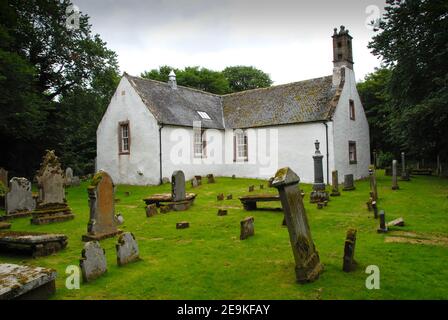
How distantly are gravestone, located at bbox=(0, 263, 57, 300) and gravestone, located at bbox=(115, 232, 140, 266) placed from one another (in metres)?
1.69

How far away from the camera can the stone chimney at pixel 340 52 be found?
25984 mm

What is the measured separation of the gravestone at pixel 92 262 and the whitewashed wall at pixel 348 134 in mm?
19744

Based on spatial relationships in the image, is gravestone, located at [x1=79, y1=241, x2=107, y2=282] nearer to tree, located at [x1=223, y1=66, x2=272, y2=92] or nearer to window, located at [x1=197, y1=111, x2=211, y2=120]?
window, located at [x1=197, y1=111, x2=211, y2=120]

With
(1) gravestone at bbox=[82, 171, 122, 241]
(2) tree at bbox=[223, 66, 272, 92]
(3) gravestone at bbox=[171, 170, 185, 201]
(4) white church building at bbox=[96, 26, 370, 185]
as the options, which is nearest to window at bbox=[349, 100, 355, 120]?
(4) white church building at bbox=[96, 26, 370, 185]

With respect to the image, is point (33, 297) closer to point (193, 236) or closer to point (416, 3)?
point (193, 236)

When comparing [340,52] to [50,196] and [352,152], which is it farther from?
[50,196]

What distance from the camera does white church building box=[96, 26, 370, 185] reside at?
81.6ft

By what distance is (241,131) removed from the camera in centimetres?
2828

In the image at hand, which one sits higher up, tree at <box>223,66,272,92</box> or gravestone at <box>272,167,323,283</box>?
tree at <box>223,66,272,92</box>

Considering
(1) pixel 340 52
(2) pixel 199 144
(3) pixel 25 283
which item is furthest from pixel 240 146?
(3) pixel 25 283

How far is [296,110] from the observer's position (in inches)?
1027

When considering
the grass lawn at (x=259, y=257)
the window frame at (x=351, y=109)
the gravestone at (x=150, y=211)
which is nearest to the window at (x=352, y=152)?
the window frame at (x=351, y=109)

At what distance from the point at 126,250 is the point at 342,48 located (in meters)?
23.8

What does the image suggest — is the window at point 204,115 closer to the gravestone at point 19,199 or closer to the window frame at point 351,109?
the window frame at point 351,109
